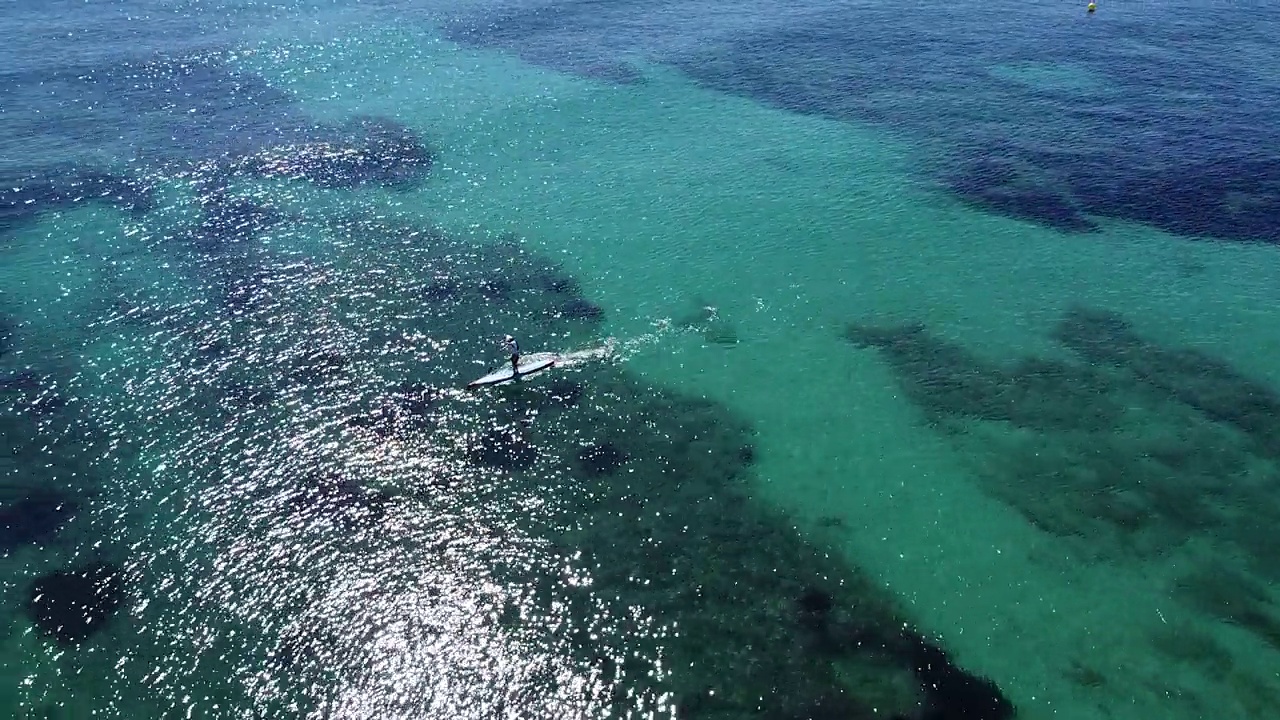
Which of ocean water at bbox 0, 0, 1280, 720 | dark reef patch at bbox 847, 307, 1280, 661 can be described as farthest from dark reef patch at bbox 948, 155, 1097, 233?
dark reef patch at bbox 847, 307, 1280, 661

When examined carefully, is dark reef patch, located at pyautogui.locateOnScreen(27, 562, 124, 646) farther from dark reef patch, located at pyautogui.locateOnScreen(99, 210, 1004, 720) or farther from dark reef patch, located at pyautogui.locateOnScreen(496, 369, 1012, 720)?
dark reef patch, located at pyautogui.locateOnScreen(496, 369, 1012, 720)

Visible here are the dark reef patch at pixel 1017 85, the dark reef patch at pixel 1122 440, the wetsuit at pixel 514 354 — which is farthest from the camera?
the dark reef patch at pixel 1017 85

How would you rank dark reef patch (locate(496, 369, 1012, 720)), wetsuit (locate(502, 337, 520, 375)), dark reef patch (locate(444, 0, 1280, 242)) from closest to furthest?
dark reef patch (locate(496, 369, 1012, 720)) < wetsuit (locate(502, 337, 520, 375)) < dark reef patch (locate(444, 0, 1280, 242))

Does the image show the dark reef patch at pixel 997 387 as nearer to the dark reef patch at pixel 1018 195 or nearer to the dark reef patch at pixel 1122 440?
the dark reef patch at pixel 1122 440

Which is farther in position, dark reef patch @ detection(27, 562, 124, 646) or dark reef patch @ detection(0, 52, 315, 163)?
dark reef patch @ detection(0, 52, 315, 163)

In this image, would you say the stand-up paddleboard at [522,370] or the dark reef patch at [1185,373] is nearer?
the dark reef patch at [1185,373]

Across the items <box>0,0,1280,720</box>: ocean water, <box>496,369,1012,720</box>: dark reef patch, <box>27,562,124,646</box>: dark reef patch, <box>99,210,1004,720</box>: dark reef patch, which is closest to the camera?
A: <box>496,369,1012,720</box>: dark reef patch

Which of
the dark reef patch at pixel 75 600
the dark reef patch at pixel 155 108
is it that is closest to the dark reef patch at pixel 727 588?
the dark reef patch at pixel 75 600
